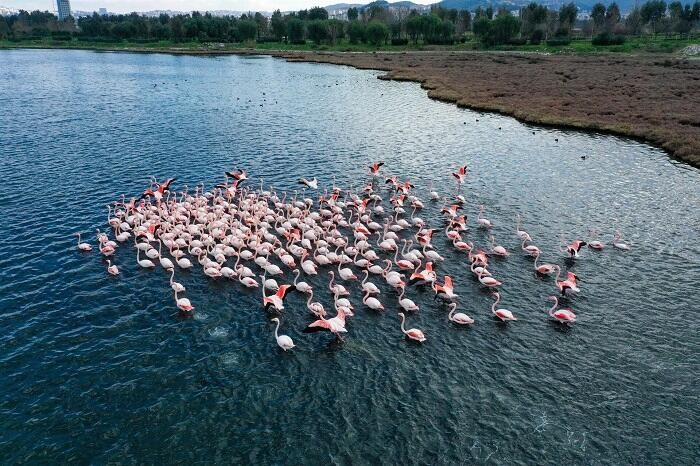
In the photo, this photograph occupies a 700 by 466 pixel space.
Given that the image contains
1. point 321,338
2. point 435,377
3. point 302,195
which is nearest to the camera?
point 435,377

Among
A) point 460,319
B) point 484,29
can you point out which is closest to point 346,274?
point 460,319

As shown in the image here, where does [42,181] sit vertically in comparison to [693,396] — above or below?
above

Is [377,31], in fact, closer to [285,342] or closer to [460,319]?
[460,319]

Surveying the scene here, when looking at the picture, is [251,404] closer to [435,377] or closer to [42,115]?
[435,377]

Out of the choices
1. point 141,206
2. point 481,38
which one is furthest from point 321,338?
point 481,38


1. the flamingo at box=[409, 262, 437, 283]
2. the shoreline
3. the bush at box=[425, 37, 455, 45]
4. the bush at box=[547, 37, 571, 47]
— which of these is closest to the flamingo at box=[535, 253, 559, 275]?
the flamingo at box=[409, 262, 437, 283]

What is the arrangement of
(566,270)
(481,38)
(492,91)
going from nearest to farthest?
(566,270) → (492,91) → (481,38)
